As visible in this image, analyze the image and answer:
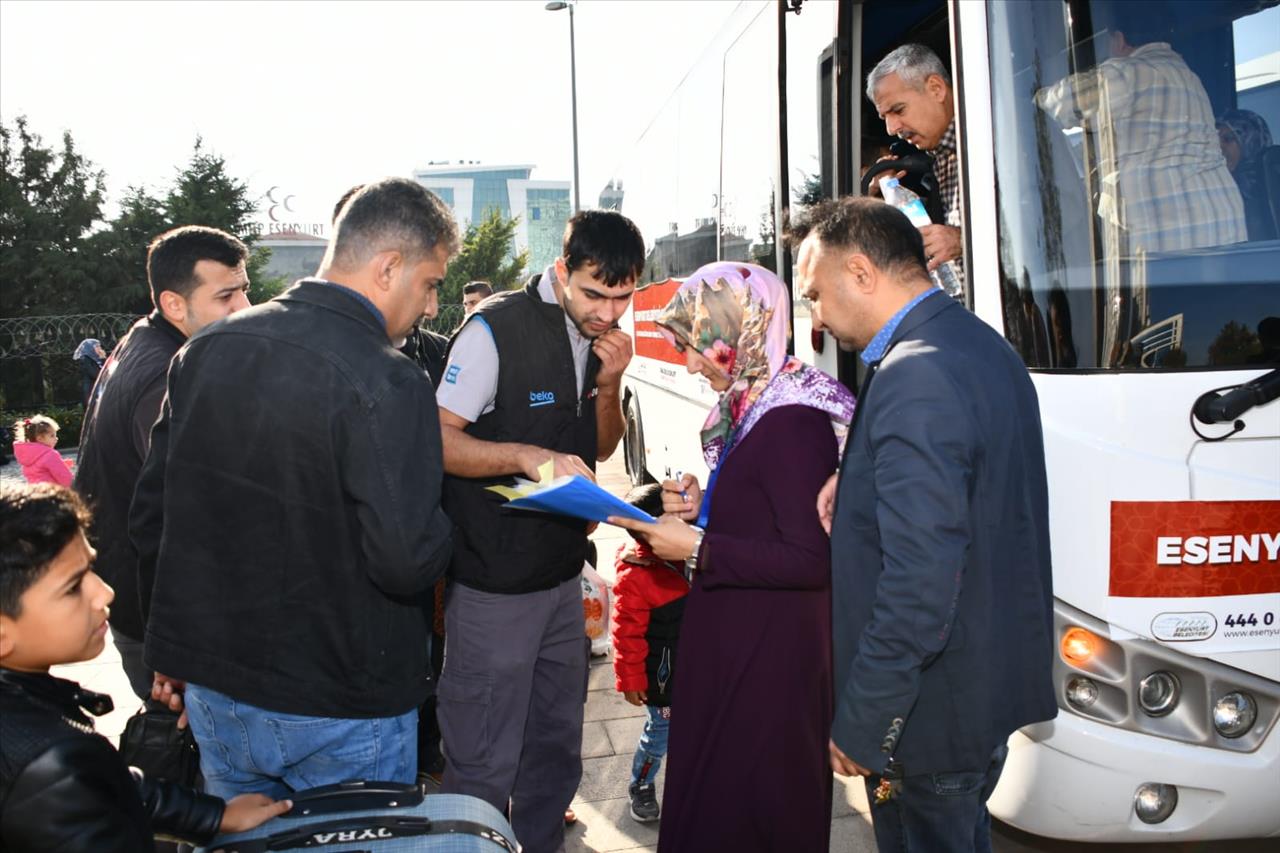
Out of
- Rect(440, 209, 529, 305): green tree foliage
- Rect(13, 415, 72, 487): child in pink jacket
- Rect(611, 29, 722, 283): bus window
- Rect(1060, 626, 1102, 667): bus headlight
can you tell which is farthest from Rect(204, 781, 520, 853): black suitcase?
Rect(440, 209, 529, 305): green tree foliage

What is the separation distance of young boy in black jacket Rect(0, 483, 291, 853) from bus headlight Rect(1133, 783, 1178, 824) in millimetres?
2510

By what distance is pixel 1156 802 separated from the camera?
2.97m

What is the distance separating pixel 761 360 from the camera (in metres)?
2.71

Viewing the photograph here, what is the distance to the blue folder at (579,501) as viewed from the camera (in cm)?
239

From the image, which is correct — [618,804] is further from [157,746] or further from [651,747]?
[157,746]

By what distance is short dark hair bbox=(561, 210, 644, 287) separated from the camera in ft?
10.2

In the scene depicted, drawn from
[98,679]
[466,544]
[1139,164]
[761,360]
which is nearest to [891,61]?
[1139,164]

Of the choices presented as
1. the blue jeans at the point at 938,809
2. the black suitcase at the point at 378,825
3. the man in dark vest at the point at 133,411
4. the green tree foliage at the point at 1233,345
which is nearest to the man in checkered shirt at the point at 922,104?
the green tree foliage at the point at 1233,345

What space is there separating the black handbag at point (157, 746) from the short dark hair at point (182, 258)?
158cm

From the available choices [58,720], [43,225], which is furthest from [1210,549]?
[43,225]

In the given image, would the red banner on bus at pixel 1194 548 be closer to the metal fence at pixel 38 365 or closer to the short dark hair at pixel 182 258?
the short dark hair at pixel 182 258

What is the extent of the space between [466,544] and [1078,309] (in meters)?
2.04

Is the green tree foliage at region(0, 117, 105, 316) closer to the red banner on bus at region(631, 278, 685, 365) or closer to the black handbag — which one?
the red banner on bus at region(631, 278, 685, 365)

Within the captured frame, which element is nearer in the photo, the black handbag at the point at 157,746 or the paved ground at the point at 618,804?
the black handbag at the point at 157,746
